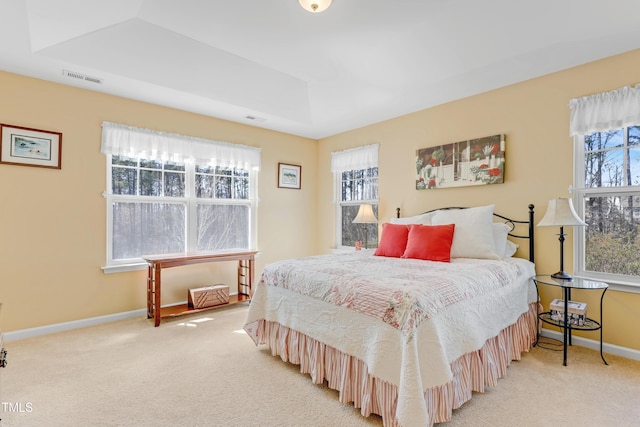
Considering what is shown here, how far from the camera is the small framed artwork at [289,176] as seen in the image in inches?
193

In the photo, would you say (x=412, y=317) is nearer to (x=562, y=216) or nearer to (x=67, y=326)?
(x=562, y=216)

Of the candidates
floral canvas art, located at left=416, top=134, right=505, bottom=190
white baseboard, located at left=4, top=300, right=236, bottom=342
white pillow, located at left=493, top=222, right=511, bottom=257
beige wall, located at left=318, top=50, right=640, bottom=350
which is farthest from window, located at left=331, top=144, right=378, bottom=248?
white baseboard, located at left=4, top=300, right=236, bottom=342

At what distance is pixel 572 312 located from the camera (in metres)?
2.58

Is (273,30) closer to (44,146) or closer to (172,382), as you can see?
(44,146)

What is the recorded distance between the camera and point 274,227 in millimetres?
Result: 4855

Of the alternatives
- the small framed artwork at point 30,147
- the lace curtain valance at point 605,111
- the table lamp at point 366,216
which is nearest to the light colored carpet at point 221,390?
the small framed artwork at point 30,147

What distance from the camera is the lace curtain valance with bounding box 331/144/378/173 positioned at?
4500 mm

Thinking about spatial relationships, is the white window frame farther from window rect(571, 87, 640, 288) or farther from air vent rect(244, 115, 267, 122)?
air vent rect(244, 115, 267, 122)

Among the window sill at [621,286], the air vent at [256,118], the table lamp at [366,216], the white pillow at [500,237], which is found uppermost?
the air vent at [256,118]

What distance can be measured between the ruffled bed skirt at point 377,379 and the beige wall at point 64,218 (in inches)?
74.7

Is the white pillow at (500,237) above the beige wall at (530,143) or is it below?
below

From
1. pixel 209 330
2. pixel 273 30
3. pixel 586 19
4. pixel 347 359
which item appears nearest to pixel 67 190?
pixel 209 330

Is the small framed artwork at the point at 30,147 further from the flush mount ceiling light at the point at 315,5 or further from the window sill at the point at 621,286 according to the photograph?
the window sill at the point at 621,286

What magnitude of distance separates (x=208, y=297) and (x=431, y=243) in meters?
2.53
